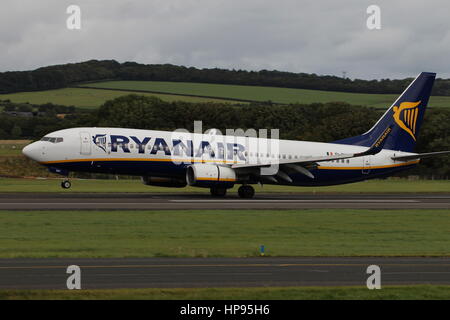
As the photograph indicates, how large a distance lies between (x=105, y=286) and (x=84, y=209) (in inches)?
940

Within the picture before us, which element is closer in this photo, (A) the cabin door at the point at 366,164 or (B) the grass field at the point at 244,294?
(B) the grass field at the point at 244,294

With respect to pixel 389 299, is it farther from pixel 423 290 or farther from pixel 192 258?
pixel 192 258

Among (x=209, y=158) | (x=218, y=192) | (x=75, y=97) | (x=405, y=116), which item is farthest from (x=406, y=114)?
(x=75, y=97)

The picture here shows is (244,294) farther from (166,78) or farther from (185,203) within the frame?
(166,78)

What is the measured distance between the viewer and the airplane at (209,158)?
50.7 metres

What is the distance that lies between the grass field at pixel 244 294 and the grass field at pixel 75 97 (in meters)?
135

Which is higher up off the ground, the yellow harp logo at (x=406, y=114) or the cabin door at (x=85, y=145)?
the yellow harp logo at (x=406, y=114)

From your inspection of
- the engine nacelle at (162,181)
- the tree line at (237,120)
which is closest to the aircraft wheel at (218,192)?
the engine nacelle at (162,181)

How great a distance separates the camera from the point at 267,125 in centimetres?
13388

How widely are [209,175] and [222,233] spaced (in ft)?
56.6

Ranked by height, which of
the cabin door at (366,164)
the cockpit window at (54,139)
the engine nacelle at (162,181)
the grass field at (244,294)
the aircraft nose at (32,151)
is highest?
the cockpit window at (54,139)

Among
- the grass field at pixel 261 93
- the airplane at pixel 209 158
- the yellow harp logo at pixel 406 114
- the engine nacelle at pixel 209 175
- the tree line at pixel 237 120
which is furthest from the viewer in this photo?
the grass field at pixel 261 93

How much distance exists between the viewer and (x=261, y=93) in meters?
170

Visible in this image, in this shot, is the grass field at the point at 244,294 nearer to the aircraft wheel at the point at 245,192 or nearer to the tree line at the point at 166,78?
the aircraft wheel at the point at 245,192
